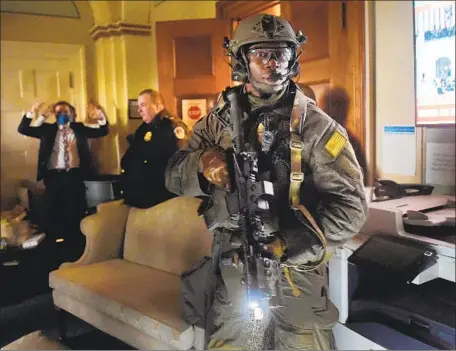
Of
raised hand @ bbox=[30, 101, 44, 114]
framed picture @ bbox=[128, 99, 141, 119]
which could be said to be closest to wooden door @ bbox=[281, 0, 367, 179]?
framed picture @ bbox=[128, 99, 141, 119]

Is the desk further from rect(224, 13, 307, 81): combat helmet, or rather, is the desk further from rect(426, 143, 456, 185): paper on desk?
rect(426, 143, 456, 185): paper on desk

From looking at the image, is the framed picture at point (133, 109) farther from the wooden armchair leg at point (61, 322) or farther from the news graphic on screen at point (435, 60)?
the news graphic on screen at point (435, 60)

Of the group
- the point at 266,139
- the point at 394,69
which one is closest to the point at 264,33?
the point at 266,139

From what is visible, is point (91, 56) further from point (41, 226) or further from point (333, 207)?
point (333, 207)

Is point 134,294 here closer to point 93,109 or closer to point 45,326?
point 45,326

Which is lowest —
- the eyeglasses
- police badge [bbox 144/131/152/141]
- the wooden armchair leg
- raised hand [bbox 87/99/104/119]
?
the wooden armchair leg

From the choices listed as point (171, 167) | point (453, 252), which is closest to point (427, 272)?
point (453, 252)

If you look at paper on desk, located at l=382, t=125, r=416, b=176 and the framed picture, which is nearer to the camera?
the framed picture
